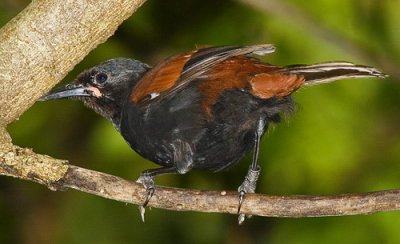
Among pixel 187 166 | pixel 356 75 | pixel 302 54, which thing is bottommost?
pixel 187 166

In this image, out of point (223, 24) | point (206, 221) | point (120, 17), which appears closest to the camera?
point (120, 17)

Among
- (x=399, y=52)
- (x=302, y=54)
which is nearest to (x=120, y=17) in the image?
(x=302, y=54)

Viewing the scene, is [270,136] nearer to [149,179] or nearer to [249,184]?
[249,184]

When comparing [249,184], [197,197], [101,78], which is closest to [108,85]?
[101,78]

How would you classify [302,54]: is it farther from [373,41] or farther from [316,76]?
[316,76]

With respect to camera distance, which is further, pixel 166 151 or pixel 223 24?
pixel 223 24

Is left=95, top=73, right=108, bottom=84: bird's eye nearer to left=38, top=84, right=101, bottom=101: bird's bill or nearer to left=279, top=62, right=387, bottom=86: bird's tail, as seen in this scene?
left=38, top=84, right=101, bottom=101: bird's bill
